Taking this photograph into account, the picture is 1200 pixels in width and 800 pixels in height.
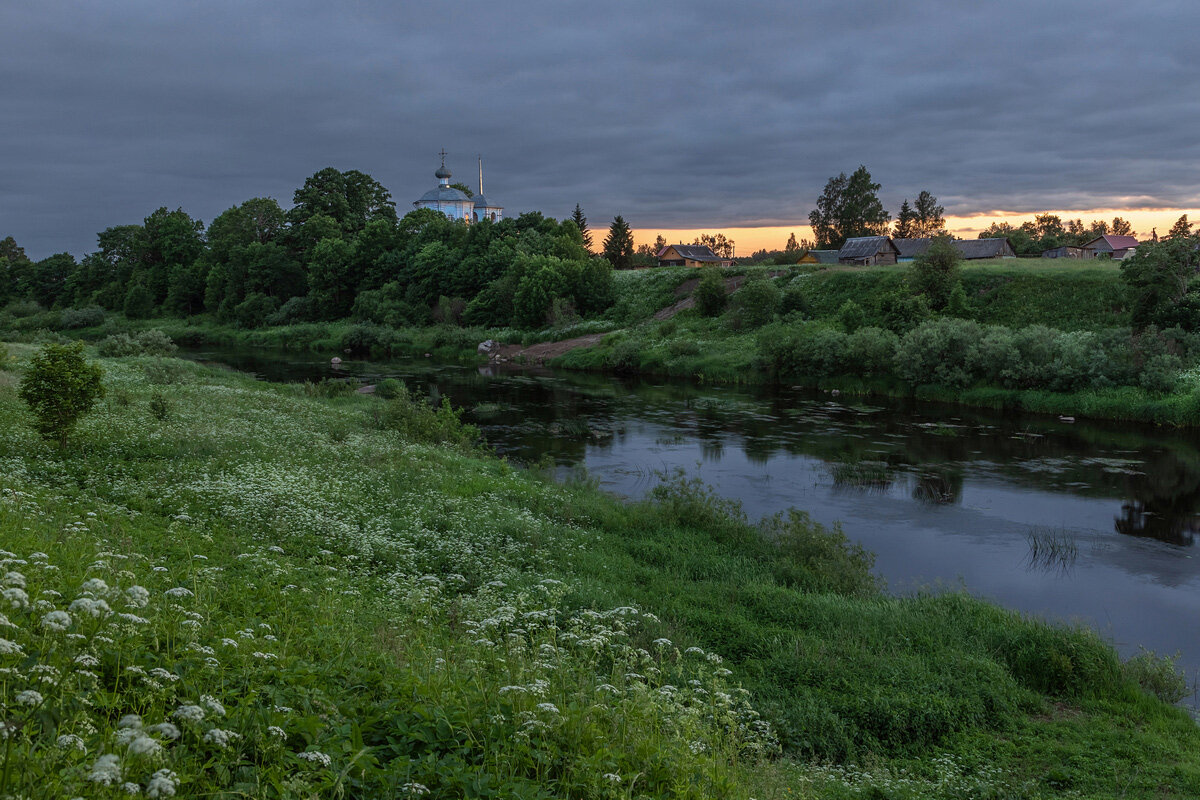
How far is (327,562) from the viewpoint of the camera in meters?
10.4

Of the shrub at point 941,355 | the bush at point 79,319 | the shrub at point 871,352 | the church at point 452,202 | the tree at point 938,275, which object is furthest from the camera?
the church at point 452,202

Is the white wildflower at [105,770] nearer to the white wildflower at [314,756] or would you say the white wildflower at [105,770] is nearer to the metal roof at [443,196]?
the white wildflower at [314,756]

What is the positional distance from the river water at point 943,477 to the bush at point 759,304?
13269 mm

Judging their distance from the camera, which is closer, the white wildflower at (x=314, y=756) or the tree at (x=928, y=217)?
the white wildflower at (x=314, y=756)

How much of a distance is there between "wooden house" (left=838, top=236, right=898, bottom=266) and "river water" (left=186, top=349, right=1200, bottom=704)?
38.3 m

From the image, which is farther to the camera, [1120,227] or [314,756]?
[1120,227]

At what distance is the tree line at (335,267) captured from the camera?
68688 millimetres

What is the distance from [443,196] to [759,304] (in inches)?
3530

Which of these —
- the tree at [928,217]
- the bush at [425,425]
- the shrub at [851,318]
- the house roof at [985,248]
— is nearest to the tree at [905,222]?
the tree at [928,217]

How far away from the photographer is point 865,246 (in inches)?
2943

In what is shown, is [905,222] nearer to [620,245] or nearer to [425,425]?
[620,245]

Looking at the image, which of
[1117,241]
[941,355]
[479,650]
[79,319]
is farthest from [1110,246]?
[79,319]

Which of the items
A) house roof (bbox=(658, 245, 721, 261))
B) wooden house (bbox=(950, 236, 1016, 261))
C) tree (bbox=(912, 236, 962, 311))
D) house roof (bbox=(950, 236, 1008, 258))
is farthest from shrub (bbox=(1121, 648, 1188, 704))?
house roof (bbox=(658, 245, 721, 261))

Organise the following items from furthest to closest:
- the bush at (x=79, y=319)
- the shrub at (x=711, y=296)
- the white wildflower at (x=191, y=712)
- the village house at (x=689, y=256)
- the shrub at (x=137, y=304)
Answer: the village house at (x=689, y=256) → the shrub at (x=137, y=304) → the bush at (x=79, y=319) → the shrub at (x=711, y=296) → the white wildflower at (x=191, y=712)
